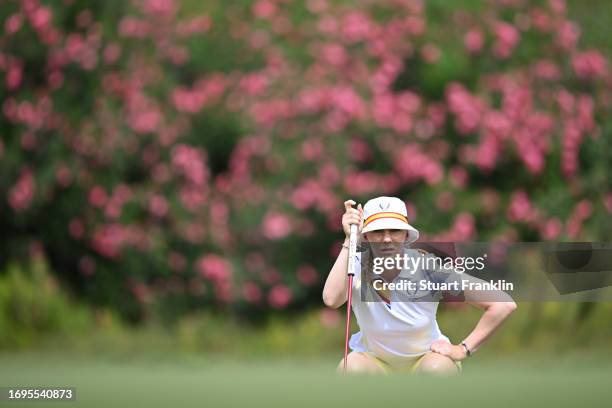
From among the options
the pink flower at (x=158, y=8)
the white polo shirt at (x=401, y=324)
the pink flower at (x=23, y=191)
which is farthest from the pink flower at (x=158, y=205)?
the white polo shirt at (x=401, y=324)

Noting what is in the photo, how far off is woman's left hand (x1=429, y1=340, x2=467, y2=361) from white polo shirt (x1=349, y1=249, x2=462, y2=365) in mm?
31

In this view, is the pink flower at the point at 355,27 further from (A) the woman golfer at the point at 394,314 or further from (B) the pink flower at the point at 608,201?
(A) the woman golfer at the point at 394,314

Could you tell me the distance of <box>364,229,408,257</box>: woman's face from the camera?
12.0 ft

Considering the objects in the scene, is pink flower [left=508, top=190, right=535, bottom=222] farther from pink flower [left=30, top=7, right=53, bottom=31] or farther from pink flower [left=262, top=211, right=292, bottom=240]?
pink flower [left=30, top=7, right=53, bottom=31]

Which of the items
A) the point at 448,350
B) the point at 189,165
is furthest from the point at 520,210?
the point at 448,350

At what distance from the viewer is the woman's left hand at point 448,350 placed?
11.5 ft

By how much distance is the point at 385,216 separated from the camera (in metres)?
3.70

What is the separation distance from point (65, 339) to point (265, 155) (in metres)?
1.97

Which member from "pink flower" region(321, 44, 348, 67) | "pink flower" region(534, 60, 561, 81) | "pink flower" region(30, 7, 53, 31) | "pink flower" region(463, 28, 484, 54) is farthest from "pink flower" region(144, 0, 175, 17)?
"pink flower" region(534, 60, 561, 81)

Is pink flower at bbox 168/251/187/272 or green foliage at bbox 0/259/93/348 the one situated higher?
pink flower at bbox 168/251/187/272

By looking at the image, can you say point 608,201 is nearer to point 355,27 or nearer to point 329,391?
point 355,27

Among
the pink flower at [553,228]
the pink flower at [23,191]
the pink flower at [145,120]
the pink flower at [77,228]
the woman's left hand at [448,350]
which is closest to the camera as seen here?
the woman's left hand at [448,350]

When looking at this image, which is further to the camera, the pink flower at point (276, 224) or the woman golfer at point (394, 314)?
the pink flower at point (276, 224)

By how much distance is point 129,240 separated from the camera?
9.26 meters
